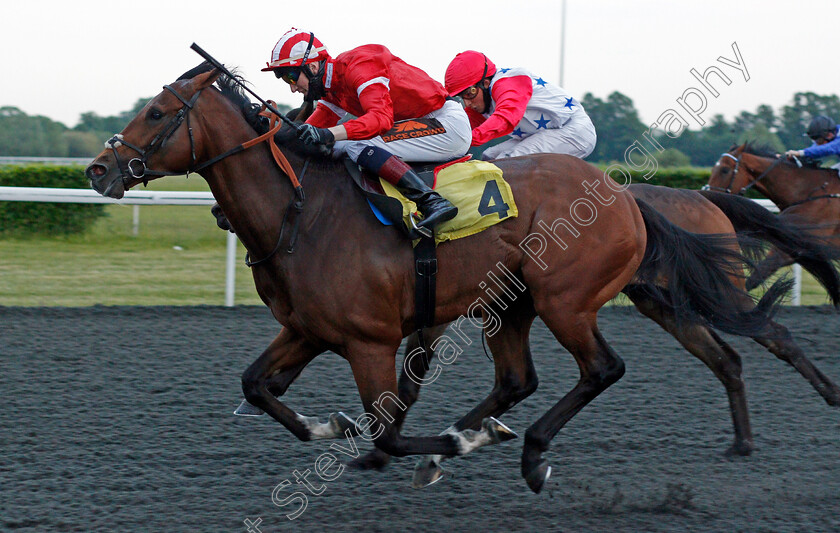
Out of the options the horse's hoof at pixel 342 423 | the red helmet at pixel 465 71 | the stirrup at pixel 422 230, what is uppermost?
the red helmet at pixel 465 71

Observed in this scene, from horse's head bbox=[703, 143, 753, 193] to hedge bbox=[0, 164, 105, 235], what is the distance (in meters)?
6.75

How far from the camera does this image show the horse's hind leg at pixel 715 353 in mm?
3908

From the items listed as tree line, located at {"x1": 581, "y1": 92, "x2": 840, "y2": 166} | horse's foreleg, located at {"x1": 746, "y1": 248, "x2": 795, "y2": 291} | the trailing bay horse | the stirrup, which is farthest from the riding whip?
tree line, located at {"x1": 581, "y1": 92, "x2": 840, "y2": 166}

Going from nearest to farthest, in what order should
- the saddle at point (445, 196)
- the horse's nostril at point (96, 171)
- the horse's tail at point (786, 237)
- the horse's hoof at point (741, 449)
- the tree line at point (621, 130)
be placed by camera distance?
the horse's nostril at point (96, 171) < the saddle at point (445, 196) < the horse's hoof at point (741, 449) < the horse's tail at point (786, 237) < the tree line at point (621, 130)

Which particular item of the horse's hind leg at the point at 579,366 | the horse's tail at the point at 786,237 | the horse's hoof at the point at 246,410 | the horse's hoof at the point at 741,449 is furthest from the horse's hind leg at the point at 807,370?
the horse's hoof at the point at 246,410

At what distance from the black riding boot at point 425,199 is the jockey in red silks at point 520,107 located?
863 millimetres

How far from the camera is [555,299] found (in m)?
3.38

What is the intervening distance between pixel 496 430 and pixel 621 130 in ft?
32.8

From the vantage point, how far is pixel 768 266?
427cm

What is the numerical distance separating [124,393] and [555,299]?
2419mm

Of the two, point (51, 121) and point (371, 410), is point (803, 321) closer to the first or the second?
point (371, 410)

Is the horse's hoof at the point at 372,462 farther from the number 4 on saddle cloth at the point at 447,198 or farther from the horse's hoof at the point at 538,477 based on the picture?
the horse's hoof at the point at 538,477

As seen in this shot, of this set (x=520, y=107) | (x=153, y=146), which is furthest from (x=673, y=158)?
(x=153, y=146)

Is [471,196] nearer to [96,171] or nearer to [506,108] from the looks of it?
[506,108]
